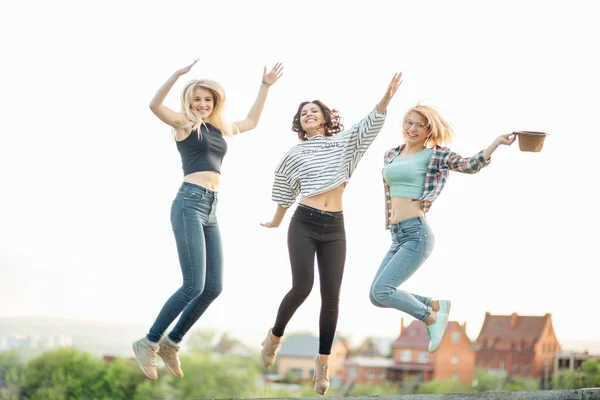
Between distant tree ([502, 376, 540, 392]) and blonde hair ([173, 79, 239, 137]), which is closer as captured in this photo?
blonde hair ([173, 79, 239, 137])

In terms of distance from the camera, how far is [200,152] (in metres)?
A: 7.73

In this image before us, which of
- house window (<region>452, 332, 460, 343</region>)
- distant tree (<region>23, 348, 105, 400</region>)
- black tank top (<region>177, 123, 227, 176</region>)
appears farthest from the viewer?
distant tree (<region>23, 348, 105, 400</region>)

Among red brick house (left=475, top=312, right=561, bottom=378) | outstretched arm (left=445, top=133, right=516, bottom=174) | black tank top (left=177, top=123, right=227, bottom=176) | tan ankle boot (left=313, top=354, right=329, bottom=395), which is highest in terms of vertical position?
red brick house (left=475, top=312, right=561, bottom=378)

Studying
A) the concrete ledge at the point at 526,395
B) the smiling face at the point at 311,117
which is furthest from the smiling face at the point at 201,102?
the concrete ledge at the point at 526,395

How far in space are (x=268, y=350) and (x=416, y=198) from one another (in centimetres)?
203

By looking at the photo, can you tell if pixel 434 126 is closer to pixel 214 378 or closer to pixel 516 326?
pixel 516 326

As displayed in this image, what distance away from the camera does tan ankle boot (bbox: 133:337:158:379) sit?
25.8 ft

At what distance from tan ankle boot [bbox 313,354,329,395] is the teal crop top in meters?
1.75

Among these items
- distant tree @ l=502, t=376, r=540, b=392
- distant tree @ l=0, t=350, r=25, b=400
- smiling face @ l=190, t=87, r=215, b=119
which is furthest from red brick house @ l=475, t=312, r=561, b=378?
smiling face @ l=190, t=87, r=215, b=119

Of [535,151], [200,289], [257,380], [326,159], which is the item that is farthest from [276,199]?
[257,380]

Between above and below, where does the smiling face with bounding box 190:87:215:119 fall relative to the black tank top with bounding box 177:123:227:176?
above

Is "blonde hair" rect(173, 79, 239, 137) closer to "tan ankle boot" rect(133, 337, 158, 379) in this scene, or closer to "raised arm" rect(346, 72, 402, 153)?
"raised arm" rect(346, 72, 402, 153)

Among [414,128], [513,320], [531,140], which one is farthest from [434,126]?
[513,320]

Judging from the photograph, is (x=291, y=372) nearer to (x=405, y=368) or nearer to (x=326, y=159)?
(x=405, y=368)
